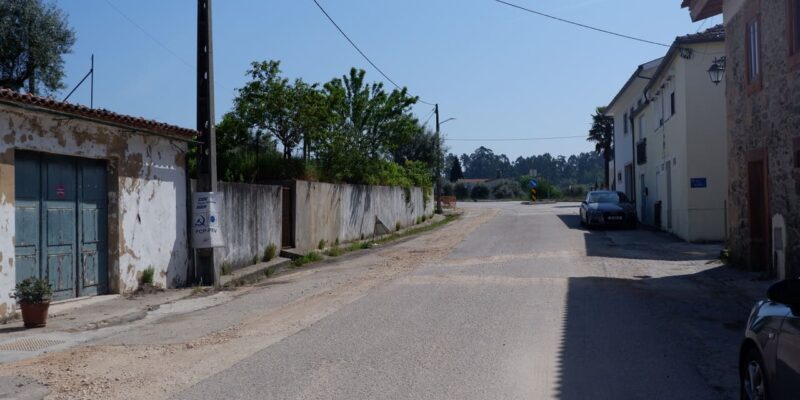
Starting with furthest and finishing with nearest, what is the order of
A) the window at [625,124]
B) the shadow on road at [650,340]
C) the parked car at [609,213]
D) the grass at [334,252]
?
the window at [625,124] → the parked car at [609,213] → the grass at [334,252] → the shadow on road at [650,340]

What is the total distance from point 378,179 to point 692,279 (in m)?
18.5

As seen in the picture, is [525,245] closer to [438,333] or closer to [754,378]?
[438,333]

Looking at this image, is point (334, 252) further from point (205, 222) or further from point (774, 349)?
point (774, 349)

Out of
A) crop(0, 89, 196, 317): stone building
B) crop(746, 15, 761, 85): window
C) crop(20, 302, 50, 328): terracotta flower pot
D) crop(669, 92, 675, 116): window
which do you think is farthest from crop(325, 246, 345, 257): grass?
crop(746, 15, 761, 85): window

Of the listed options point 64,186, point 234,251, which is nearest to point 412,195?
point 234,251

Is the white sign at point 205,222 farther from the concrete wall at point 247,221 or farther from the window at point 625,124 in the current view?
the window at point 625,124

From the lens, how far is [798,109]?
11.5 metres

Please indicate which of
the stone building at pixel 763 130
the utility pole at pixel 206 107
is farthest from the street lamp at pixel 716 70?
the utility pole at pixel 206 107

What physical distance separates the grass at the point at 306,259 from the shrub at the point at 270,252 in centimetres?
59

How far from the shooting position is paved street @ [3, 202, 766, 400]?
640 cm

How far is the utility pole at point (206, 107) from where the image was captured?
48.3ft

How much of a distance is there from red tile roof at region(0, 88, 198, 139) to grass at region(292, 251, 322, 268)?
564 centimetres

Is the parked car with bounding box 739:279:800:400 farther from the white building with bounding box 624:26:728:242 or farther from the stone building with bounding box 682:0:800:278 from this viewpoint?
the white building with bounding box 624:26:728:242

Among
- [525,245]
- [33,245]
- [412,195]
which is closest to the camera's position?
[33,245]
